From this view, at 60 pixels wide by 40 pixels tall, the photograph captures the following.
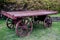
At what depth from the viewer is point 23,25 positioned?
6219 mm

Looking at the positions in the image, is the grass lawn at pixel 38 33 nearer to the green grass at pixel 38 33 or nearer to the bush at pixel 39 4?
the green grass at pixel 38 33

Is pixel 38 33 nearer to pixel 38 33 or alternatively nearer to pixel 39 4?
pixel 38 33

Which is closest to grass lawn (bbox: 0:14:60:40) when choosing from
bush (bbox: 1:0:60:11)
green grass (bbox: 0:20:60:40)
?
green grass (bbox: 0:20:60:40)

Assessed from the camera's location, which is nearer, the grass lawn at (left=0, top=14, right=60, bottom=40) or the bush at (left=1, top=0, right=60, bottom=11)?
the grass lawn at (left=0, top=14, right=60, bottom=40)

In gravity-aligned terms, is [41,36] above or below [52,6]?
below

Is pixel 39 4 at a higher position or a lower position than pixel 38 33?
higher

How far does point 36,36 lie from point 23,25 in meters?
0.64

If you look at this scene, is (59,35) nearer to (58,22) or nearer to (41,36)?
(41,36)

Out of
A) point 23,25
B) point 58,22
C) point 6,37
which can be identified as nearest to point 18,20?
point 23,25

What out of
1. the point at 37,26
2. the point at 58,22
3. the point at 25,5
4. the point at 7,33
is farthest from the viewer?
the point at 25,5

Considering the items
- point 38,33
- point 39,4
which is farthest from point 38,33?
point 39,4

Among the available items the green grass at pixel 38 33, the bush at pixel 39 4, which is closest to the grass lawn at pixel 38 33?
the green grass at pixel 38 33

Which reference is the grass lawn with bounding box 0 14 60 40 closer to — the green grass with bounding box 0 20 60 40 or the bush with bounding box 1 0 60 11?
the green grass with bounding box 0 20 60 40

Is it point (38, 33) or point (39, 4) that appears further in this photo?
point (39, 4)
